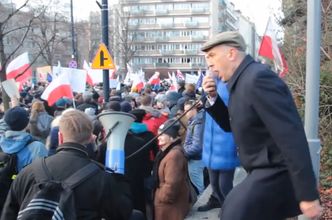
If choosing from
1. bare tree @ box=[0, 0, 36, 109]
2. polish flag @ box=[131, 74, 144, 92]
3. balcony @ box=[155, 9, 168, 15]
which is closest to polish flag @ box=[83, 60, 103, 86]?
polish flag @ box=[131, 74, 144, 92]

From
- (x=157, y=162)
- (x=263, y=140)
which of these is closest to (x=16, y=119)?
(x=157, y=162)

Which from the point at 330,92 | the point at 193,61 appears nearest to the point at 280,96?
the point at 330,92

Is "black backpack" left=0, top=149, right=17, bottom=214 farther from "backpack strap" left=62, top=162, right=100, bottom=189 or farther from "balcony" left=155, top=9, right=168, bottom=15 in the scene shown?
"balcony" left=155, top=9, right=168, bottom=15

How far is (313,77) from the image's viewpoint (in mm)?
4871

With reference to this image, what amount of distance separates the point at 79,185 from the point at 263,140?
3.75 ft

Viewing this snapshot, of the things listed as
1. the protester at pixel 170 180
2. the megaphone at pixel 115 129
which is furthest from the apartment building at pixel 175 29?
the megaphone at pixel 115 129

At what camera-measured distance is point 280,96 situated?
298 centimetres

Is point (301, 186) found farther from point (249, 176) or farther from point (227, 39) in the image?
point (227, 39)

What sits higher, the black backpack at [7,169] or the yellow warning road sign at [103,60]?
the yellow warning road sign at [103,60]

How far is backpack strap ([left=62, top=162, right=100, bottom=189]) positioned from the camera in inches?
121

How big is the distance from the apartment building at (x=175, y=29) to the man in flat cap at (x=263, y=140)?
4225 inches

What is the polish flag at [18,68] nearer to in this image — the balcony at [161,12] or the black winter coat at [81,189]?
the black winter coat at [81,189]

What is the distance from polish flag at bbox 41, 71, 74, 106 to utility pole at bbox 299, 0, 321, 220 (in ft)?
21.0

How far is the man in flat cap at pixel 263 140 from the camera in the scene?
2.87 meters
